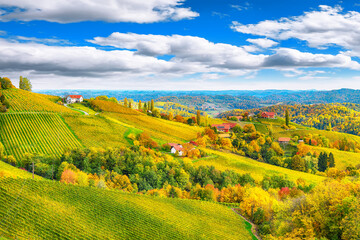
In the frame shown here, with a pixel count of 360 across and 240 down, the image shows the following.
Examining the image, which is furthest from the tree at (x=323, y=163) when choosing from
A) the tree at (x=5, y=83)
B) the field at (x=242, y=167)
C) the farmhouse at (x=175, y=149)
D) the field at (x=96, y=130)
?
the tree at (x=5, y=83)

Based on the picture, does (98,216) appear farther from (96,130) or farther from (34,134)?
(96,130)

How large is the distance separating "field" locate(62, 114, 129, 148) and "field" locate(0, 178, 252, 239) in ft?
133

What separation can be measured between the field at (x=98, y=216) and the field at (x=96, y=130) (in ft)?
133

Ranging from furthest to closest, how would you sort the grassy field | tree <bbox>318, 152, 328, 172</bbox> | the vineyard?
tree <bbox>318, 152, 328, 172</bbox> < the vineyard < the grassy field

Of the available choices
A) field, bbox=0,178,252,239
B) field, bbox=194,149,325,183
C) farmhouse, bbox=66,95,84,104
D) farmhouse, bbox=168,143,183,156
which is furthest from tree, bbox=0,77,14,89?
field, bbox=194,149,325,183

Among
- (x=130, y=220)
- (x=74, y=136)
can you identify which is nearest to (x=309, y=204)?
(x=130, y=220)

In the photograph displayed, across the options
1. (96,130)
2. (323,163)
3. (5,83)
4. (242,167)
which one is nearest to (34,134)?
(96,130)

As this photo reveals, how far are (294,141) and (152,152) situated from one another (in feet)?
358

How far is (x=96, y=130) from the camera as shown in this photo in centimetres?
9331

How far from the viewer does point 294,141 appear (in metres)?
151

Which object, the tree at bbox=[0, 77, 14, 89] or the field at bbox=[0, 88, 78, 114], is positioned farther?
the tree at bbox=[0, 77, 14, 89]

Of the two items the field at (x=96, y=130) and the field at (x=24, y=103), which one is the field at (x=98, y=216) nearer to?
the field at (x=96, y=130)

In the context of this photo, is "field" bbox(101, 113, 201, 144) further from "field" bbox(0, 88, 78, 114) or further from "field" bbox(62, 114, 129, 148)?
"field" bbox(0, 88, 78, 114)

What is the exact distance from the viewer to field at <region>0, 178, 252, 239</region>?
101 feet
